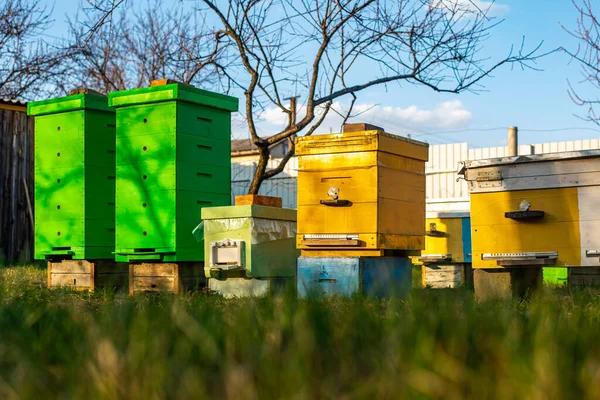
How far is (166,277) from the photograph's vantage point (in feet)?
19.7

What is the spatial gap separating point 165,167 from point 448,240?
12.4 ft

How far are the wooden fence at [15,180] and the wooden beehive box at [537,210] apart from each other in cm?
771

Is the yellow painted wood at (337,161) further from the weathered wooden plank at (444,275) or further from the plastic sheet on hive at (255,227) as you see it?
the weathered wooden plank at (444,275)

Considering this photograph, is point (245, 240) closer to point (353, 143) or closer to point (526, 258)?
point (353, 143)

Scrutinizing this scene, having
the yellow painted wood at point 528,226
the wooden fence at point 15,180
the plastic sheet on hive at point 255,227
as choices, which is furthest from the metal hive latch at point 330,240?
the wooden fence at point 15,180

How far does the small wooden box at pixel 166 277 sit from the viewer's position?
5973 mm

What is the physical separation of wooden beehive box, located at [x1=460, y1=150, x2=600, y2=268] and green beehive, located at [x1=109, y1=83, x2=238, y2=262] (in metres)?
2.25

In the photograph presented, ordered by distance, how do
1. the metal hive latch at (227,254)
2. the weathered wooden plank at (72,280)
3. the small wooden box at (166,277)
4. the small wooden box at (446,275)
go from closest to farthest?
the metal hive latch at (227,254)
the small wooden box at (166,277)
the weathered wooden plank at (72,280)
the small wooden box at (446,275)

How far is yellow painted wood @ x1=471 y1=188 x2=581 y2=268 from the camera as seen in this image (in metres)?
4.69

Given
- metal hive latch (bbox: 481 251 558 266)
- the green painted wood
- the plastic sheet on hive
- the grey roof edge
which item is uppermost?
the green painted wood

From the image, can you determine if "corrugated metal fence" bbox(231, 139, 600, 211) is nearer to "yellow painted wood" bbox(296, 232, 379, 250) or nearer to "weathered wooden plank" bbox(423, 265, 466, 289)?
"weathered wooden plank" bbox(423, 265, 466, 289)

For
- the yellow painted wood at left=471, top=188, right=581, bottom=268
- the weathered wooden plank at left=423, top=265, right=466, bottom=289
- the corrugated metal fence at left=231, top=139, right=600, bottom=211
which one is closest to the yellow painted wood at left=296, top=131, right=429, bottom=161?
the yellow painted wood at left=471, top=188, right=581, bottom=268

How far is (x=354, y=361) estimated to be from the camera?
6.46ft

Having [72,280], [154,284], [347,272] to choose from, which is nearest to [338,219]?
[347,272]
